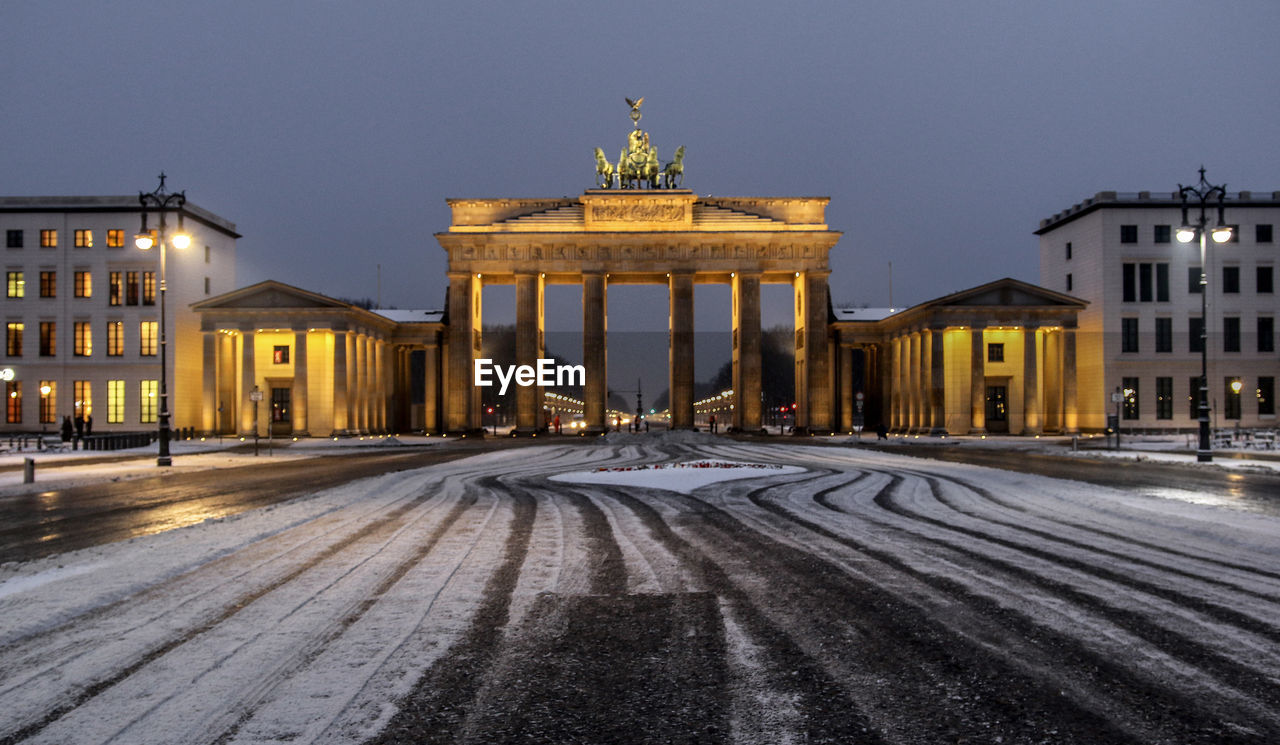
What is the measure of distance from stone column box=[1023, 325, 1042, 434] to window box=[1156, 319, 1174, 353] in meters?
10.4

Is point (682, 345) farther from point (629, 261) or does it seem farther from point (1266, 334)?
point (1266, 334)

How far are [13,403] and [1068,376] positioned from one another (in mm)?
81949

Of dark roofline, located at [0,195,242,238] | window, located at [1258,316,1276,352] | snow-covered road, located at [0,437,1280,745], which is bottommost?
snow-covered road, located at [0,437,1280,745]

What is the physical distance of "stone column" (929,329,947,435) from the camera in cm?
6291

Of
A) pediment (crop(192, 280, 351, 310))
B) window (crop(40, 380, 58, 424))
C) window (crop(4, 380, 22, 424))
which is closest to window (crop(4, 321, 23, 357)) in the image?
window (crop(4, 380, 22, 424))

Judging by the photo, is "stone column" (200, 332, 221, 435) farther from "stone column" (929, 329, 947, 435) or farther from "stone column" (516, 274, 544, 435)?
"stone column" (929, 329, 947, 435)

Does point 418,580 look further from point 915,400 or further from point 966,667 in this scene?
point 915,400

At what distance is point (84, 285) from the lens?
6347 cm

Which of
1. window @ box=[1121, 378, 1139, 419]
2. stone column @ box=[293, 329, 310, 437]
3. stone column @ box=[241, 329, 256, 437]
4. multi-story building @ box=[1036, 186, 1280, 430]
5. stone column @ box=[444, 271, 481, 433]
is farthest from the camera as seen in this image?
stone column @ box=[444, 271, 481, 433]

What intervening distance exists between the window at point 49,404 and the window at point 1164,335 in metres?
86.4

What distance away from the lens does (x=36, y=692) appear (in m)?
5.24

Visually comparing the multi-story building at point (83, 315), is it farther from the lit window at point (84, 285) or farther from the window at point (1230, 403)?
the window at point (1230, 403)

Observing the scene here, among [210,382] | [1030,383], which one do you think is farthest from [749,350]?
[210,382]

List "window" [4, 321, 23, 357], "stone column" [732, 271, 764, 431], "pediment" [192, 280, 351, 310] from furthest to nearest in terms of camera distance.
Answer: "stone column" [732, 271, 764, 431] < "window" [4, 321, 23, 357] < "pediment" [192, 280, 351, 310]
